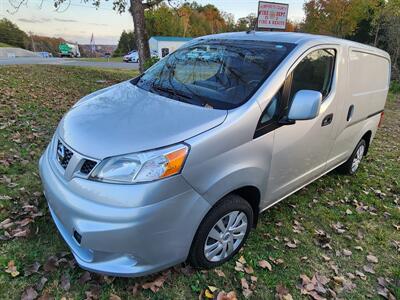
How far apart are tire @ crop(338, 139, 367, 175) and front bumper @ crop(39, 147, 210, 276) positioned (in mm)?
3101

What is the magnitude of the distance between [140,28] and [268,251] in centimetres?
761

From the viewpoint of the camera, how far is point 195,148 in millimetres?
2105

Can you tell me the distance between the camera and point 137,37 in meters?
9.00

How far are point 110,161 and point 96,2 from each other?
938 cm

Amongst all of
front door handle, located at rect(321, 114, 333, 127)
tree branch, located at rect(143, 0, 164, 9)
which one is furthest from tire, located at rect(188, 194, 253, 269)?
tree branch, located at rect(143, 0, 164, 9)

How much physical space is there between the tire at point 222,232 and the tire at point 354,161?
8.10 ft

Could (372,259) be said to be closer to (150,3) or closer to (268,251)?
(268,251)

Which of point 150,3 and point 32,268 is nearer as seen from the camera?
point 32,268

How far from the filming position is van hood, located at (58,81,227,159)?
2.11 m

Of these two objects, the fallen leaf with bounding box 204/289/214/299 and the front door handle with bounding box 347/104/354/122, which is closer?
the fallen leaf with bounding box 204/289/214/299

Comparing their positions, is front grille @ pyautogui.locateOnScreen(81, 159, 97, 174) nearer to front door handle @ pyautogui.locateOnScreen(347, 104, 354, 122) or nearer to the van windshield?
the van windshield

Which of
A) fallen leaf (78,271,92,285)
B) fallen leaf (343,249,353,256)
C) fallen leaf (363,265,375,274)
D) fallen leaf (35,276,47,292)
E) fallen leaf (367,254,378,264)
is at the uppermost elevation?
fallen leaf (35,276,47,292)

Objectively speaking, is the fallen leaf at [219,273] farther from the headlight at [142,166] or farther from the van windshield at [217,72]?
the van windshield at [217,72]

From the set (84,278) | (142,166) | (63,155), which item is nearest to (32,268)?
(84,278)
